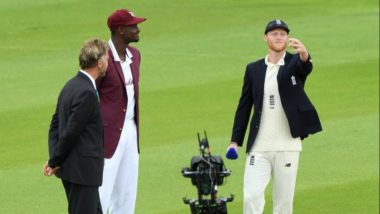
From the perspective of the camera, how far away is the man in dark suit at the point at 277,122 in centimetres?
1065

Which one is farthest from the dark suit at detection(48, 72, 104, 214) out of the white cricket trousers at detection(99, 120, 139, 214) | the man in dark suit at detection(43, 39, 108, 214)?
the white cricket trousers at detection(99, 120, 139, 214)

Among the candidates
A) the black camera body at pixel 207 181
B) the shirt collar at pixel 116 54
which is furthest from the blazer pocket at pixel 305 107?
the shirt collar at pixel 116 54

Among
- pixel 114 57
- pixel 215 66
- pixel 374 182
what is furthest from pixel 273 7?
pixel 114 57

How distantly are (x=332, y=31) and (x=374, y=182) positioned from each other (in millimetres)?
9276

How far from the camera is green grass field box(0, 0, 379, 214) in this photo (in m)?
13.3

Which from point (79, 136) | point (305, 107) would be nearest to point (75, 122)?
point (79, 136)

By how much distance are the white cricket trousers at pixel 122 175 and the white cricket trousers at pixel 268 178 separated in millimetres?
968

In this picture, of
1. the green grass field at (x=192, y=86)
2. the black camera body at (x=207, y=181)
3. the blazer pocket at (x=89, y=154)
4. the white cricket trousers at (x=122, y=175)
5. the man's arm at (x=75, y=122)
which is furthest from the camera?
the green grass field at (x=192, y=86)

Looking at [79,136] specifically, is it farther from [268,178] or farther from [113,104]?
[268,178]

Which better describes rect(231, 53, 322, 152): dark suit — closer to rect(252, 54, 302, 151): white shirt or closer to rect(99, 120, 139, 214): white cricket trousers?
rect(252, 54, 302, 151): white shirt

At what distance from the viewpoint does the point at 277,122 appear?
422 inches

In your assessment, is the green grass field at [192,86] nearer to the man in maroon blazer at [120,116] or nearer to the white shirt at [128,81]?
the man in maroon blazer at [120,116]

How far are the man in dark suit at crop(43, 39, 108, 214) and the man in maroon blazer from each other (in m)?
1.09

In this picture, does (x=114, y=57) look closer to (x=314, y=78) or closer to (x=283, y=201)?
(x=283, y=201)
